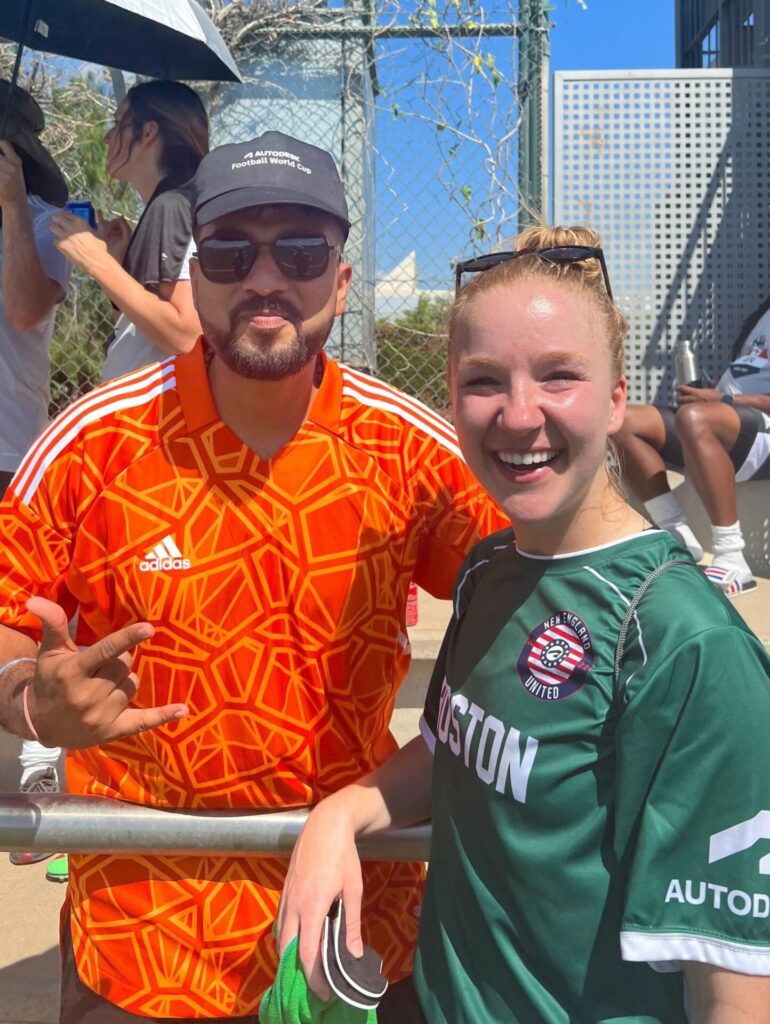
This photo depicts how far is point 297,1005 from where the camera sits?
1.20 metres

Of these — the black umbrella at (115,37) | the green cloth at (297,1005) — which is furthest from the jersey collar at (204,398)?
the black umbrella at (115,37)

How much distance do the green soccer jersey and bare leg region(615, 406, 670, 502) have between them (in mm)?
3672

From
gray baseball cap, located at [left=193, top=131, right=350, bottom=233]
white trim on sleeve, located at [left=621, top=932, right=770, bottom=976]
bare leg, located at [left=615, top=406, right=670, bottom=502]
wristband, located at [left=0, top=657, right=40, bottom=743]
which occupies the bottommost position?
bare leg, located at [left=615, top=406, right=670, bottom=502]

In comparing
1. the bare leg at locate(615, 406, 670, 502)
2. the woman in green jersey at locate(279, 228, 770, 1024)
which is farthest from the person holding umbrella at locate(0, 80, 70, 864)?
the bare leg at locate(615, 406, 670, 502)

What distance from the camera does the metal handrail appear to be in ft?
4.62

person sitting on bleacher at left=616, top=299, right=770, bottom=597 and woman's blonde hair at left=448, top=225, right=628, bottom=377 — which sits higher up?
woman's blonde hair at left=448, top=225, right=628, bottom=377

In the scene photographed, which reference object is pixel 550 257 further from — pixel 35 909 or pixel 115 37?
pixel 115 37

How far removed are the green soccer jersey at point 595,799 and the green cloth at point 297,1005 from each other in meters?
0.13

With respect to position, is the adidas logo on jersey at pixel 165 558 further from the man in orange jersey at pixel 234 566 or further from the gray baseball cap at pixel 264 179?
the gray baseball cap at pixel 264 179

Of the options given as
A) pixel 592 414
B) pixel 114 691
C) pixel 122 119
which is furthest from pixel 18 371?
pixel 592 414

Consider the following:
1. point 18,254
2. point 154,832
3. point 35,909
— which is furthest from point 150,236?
point 35,909

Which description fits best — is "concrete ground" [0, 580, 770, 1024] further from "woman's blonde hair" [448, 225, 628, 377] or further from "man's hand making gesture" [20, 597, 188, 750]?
"woman's blonde hair" [448, 225, 628, 377]

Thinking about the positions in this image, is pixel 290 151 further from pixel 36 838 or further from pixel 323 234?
pixel 36 838

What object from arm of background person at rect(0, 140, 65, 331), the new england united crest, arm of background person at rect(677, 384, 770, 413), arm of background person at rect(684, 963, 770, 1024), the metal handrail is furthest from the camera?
arm of background person at rect(677, 384, 770, 413)
